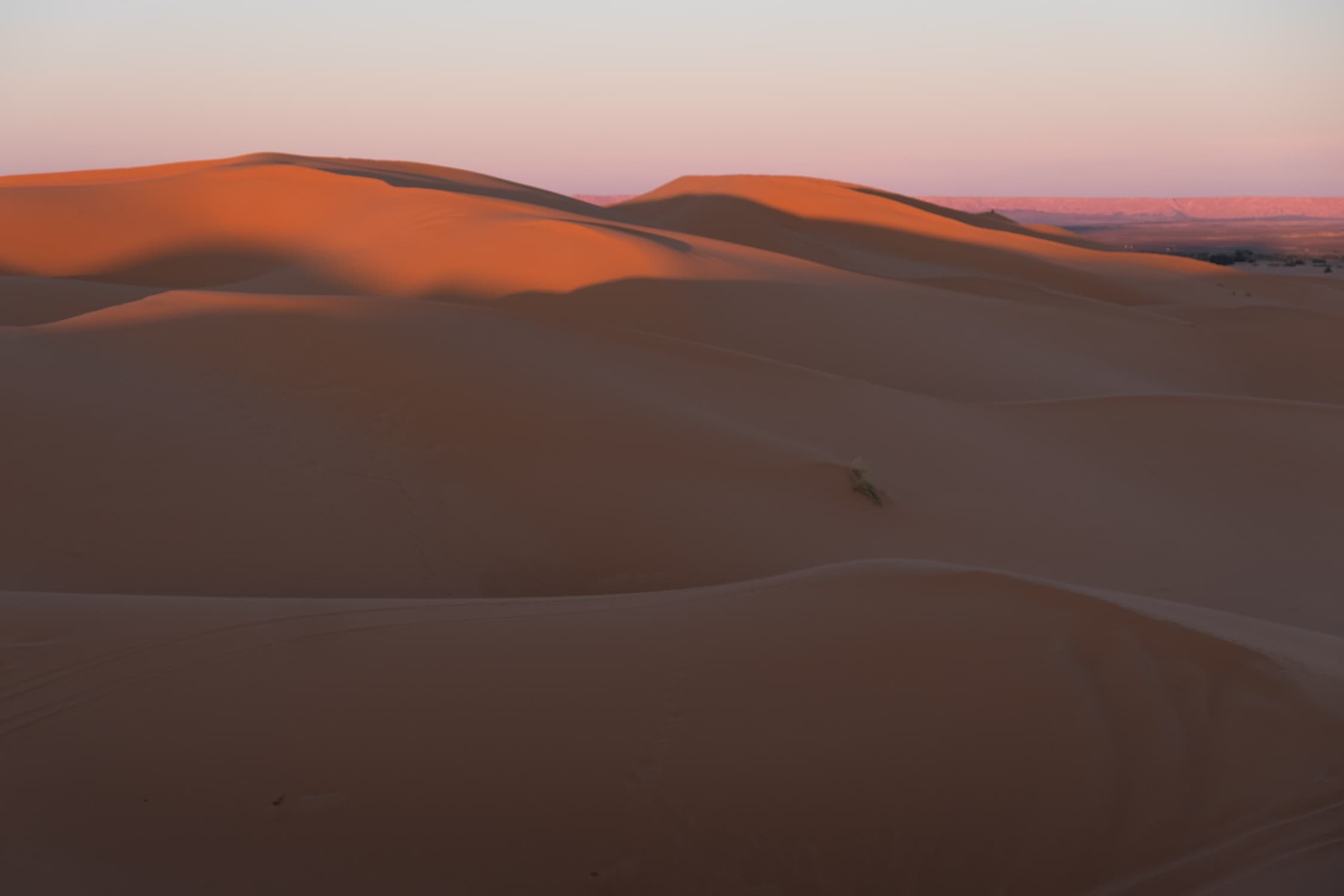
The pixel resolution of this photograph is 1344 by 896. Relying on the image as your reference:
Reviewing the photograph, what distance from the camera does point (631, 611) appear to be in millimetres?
3990

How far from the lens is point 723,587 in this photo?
432 cm

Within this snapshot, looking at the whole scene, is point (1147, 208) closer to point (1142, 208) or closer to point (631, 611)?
point (1142, 208)

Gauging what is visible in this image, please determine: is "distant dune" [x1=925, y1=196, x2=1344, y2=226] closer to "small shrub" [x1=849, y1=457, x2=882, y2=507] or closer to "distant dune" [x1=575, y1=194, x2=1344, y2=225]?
"distant dune" [x1=575, y1=194, x2=1344, y2=225]

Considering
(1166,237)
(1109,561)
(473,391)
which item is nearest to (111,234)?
(473,391)

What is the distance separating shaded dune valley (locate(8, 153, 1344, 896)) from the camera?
2.80 meters

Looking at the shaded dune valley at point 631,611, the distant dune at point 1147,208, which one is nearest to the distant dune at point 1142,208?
the distant dune at point 1147,208

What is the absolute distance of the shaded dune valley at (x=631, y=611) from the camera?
2797 mm

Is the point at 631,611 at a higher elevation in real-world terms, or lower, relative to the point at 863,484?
higher

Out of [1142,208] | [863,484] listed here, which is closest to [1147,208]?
[1142,208]

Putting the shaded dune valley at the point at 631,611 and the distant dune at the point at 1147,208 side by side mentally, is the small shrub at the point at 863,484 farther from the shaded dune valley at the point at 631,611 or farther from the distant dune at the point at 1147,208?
the distant dune at the point at 1147,208

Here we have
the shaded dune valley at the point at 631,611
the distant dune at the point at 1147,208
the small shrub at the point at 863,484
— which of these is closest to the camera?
the shaded dune valley at the point at 631,611

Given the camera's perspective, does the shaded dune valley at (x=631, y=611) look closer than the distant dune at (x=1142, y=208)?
Yes

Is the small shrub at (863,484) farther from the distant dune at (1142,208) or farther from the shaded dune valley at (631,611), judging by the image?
the distant dune at (1142,208)

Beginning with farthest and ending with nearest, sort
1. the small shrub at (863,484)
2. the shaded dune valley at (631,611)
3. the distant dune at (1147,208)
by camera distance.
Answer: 1. the distant dune at (1147,208)
2. the small shrub at (863,484)
3. the shaded dune valley at (631,611)
